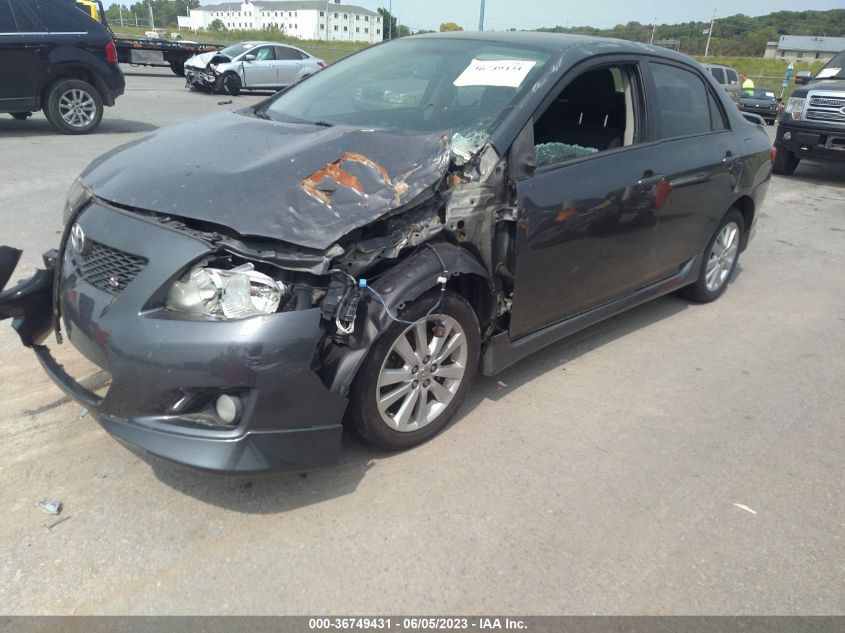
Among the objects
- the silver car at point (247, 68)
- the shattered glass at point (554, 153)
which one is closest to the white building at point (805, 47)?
the silver car at point (247, 68)

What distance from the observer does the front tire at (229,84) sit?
63.7ft

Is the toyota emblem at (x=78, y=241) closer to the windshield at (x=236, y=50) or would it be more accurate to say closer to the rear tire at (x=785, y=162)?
the rear tire at (x=785, y=162)

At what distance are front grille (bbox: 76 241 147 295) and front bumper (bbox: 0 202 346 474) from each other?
0.02 meters

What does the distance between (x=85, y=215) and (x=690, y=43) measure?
277 ft

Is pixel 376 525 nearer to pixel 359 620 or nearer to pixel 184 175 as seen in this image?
pixel 359 620

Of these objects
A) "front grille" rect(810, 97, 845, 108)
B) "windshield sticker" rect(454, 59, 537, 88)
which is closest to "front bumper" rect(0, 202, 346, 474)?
"windshield sticker" rect(454, 59, 537, 88)

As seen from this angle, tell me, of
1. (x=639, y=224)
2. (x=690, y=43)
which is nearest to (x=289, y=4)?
(x=690, y=43)

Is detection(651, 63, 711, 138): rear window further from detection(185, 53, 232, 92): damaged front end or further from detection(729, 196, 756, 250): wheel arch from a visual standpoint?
detection(185, 53, 232, 92): damaged front end

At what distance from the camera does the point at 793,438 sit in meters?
3.54

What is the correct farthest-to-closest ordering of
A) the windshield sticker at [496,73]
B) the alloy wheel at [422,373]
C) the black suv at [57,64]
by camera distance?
the black suv at [57,64] < the windshield sticker at [496,73] < the alloy wheel at [422,373]

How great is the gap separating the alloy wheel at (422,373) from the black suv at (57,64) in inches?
357

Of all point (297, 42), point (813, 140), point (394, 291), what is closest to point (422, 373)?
point (394, 291)

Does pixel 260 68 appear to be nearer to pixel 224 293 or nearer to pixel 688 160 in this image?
pixel 688 160

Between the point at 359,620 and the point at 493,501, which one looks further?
the point at 493,501
